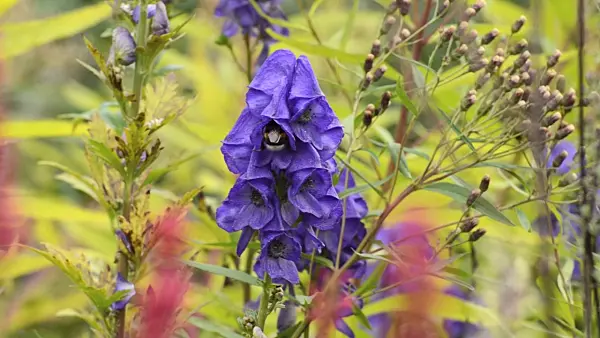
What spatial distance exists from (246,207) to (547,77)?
0.36 m

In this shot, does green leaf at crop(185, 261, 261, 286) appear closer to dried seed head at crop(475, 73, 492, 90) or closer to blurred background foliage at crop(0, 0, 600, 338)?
blurred background foliage at crop(0, 0, 600, 338)

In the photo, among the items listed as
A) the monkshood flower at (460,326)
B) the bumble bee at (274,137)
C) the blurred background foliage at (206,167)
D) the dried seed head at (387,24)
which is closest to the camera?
the bumble bee at (274,137)

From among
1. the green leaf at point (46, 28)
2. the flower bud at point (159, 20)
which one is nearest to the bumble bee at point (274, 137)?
the flower bud at point (159, 20)

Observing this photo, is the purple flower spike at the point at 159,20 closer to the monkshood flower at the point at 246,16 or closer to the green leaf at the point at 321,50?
the green leaf at the point at 321,50

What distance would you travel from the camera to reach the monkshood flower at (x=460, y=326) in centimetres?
123

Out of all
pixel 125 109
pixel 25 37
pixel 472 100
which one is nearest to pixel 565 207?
pixel 472 100

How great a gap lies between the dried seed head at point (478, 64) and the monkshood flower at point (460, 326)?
46 centimetres

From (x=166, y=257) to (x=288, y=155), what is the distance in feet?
0.60

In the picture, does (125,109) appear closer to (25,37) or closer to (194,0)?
(25,37)

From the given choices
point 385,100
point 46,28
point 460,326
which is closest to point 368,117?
point 385,100

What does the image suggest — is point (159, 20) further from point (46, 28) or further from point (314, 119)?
point (46, 28)

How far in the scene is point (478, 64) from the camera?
89cm

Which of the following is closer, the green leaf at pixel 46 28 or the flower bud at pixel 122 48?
the flower bud at pixel 122 48

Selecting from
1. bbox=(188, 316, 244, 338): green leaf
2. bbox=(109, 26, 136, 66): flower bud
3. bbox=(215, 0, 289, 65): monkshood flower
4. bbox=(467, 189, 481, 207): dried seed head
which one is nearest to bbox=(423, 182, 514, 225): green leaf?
bbox=(467, 189, 481, 207): dried seed head
